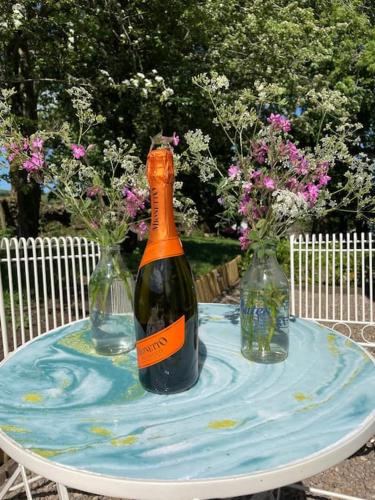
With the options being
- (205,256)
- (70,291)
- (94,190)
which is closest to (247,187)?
(94,190)

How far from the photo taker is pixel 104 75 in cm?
766

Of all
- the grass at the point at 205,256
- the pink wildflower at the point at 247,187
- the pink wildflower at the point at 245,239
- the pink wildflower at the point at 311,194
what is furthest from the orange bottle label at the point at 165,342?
the grass at the point at 205,256

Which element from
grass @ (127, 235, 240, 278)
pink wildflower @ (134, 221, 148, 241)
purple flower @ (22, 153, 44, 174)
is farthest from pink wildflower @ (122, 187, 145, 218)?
grass @ (127, 235, 240, 278)

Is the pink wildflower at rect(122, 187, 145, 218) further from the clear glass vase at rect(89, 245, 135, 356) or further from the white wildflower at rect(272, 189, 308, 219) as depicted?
the white wildflower at rect(272, 189, 308, 219)

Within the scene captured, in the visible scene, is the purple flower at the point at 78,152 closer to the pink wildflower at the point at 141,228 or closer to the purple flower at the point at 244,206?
the pink wildflower at the point at 141,228

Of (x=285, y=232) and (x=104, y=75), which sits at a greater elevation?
(x=104, y=75)

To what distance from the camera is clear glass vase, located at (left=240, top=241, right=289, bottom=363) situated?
1.49 metres

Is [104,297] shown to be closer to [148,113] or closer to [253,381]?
[253,381]

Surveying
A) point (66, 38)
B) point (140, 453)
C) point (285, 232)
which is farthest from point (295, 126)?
point (140, 453)

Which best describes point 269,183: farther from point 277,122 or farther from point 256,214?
point 277,122

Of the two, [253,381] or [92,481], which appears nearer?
[92,481]

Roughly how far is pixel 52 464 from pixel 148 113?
7955mm

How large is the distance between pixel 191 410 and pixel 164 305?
31cm

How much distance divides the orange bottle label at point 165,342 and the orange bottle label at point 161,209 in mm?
220
